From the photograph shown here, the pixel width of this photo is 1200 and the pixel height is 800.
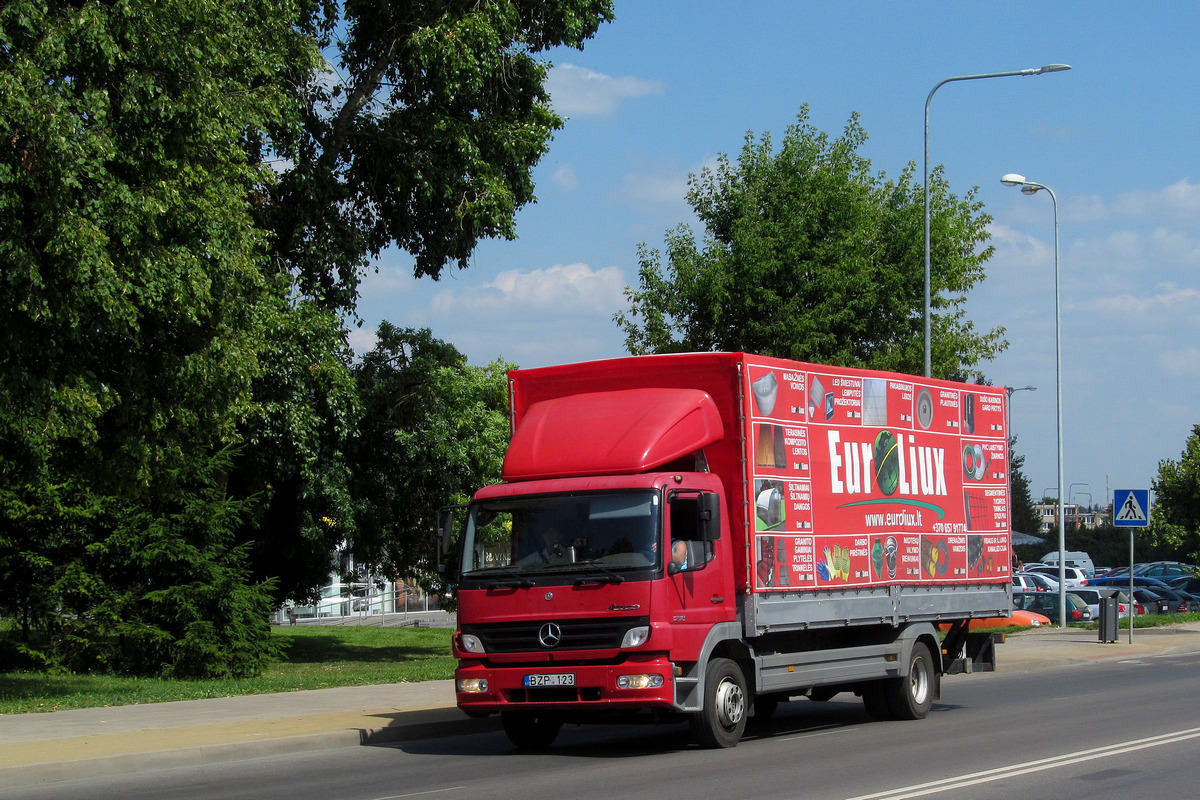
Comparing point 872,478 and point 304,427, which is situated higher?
point 304,427

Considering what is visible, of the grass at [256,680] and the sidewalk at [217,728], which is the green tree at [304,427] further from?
the sidewalk at [217,728]

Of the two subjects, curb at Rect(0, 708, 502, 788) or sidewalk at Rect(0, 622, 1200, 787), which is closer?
curb at Rect(0, 708, 502, 788)

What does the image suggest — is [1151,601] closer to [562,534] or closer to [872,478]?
[872,478]

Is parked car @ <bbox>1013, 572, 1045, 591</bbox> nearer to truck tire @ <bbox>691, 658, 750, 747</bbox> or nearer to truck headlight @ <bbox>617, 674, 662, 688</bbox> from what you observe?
truck tire @ <bbox>691, 658, 750, 747</bbox>

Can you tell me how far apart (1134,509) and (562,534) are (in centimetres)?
2033

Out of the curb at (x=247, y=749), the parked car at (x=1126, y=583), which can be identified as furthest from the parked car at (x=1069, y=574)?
the curb at (x=247, y=749)

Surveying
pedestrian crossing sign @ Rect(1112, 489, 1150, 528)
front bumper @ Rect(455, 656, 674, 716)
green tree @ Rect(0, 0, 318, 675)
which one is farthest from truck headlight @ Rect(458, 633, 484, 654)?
pedestrian crossing sign @ Rect(1112, 489, 1150, 528)

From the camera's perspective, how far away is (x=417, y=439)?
26266 mm

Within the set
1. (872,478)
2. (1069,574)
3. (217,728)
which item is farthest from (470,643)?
(1069,574)

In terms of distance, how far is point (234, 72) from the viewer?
20.0 metres

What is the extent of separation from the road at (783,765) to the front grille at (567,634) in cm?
107

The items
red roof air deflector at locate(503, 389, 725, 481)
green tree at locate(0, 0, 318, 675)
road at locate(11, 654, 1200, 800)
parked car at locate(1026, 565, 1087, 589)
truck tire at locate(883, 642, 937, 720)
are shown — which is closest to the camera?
road at locate(11, 654, 1200, 800)

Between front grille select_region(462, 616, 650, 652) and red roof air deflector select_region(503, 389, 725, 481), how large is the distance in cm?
143

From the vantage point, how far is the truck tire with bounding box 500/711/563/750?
1329cm
